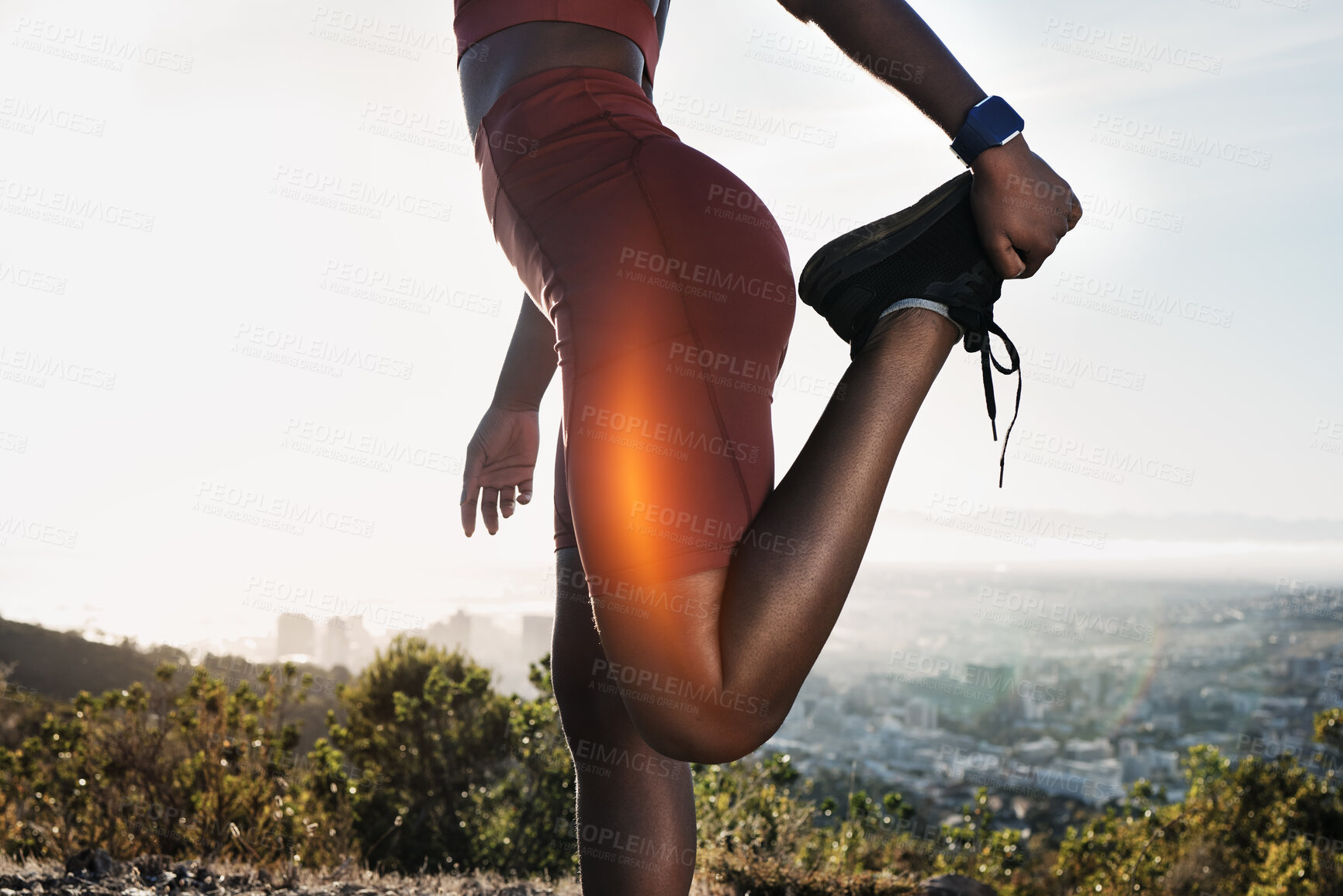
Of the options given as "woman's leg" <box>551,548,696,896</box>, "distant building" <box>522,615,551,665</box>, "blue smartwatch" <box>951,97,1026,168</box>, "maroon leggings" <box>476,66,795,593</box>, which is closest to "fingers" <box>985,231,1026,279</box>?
"blue smartwatch" <box>951,97,1026,168</box>

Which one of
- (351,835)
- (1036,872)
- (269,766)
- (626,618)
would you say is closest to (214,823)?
(269,766)

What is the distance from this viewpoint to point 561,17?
1241mm

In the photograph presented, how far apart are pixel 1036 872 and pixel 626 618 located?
17.3ft

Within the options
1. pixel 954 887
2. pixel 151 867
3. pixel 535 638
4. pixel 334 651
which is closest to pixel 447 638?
pixel 535 638

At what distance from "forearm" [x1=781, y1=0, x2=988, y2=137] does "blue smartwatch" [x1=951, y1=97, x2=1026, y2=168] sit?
0.6 inches

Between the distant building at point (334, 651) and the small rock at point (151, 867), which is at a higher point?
the distant building at point (334, 651)

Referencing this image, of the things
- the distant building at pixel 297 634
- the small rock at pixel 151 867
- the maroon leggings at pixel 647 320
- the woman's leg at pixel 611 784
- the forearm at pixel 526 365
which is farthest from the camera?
the distant building at pixel 297 634

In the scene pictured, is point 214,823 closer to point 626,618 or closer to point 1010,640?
point 626,618

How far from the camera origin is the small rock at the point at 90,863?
9.44 feet

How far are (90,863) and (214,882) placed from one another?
0.49 m

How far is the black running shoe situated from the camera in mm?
1146

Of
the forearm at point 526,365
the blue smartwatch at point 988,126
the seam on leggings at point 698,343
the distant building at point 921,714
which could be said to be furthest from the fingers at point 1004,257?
the distant building at point 921,714

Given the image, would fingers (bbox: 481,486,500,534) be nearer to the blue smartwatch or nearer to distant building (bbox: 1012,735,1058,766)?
the blue smartwatch

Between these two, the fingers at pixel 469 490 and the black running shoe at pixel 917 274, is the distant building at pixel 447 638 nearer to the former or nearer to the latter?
the fingers at pixel 469 490
